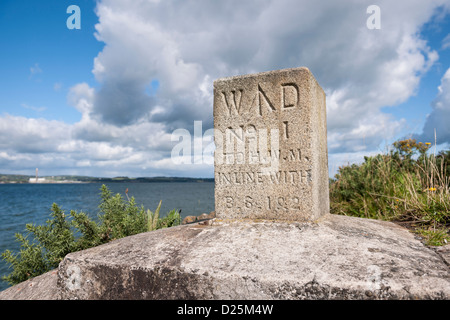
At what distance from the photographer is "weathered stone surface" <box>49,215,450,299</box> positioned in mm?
1959

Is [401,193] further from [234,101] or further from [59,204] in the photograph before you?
[59,204]

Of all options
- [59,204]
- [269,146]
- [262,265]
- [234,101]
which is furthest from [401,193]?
[59,204]

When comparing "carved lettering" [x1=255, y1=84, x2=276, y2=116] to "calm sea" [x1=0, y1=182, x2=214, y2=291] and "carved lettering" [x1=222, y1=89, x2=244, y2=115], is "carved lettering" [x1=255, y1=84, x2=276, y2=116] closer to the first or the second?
"carved lettering" [x1=222, y1=89, x2=244, y2=115]

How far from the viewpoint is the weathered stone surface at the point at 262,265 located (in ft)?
6.43

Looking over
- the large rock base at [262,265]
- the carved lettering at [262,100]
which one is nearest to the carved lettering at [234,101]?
the carved lettering at [262,100]

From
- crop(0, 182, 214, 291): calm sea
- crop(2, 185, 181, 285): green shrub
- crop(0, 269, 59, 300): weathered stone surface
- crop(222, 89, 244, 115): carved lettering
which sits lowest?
crop(0, 182, 214, 291): calm sea

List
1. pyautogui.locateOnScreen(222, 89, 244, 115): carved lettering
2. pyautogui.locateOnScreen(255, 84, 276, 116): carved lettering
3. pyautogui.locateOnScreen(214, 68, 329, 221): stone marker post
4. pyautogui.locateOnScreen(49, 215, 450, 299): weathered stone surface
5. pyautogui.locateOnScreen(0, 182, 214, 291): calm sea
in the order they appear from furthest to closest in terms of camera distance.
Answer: pyautogui.locateOnScreen(0, 182, 214, 291): calm sea, pyautogui.locateOnScreen(222, 89, 244, 115): carved lettering, pyautogui.locateOnScreen(255, 84, 276, 116): carved lettering, pyautogui.locateOnScreen(214, 68, 329, 221): stone marker post, pyautogui.locateOnScreen(49, 215, 450, 299): weathered stone surface

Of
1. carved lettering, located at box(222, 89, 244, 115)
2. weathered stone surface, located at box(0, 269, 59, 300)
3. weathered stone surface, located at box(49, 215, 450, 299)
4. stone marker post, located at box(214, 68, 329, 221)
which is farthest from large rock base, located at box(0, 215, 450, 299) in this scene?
carved lettering, located at box(222, 89, 244, 115)

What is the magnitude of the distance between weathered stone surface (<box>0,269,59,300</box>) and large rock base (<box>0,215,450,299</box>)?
22.0 inches

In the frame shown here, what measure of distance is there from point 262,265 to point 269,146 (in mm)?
1398

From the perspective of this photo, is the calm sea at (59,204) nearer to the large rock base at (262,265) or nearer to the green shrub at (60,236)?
the green shrub at (60,236)

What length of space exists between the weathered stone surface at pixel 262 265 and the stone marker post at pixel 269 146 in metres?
0.24

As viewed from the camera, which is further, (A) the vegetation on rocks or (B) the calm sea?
(B) the calm sea
